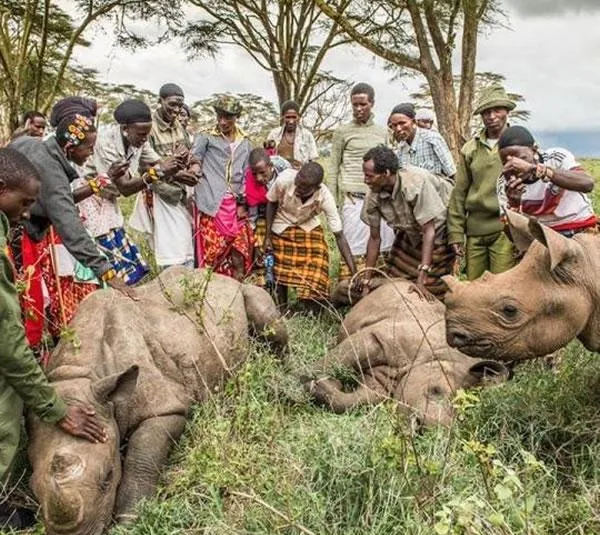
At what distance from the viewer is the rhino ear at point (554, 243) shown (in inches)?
141

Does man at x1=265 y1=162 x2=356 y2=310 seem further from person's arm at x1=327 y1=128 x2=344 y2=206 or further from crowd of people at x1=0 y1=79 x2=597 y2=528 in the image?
person's arm at x1=327 y1=128 x2=344 y2=206

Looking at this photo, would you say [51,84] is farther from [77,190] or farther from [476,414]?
[476,414]

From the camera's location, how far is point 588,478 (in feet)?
13.4

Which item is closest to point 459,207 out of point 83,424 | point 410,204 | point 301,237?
point 410,204

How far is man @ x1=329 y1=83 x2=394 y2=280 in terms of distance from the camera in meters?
8.06

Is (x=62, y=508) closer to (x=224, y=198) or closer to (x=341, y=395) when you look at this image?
(x=341, y=395)

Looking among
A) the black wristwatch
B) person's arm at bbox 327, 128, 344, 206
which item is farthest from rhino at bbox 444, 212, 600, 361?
person's arm at bbox 327, 128, 344, 206

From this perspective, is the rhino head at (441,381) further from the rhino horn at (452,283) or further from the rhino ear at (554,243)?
the rhino ear at (554,243)

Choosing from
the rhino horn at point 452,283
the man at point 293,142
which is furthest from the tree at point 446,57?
the rhino horn at point 452,283

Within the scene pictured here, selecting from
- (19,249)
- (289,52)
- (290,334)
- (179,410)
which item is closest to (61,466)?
(179,410)

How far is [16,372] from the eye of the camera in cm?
375

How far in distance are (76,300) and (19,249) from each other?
28.0 inches

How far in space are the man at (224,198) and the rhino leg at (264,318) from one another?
968 millimetres

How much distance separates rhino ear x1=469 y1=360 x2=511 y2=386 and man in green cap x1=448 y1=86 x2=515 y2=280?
1.38 m
